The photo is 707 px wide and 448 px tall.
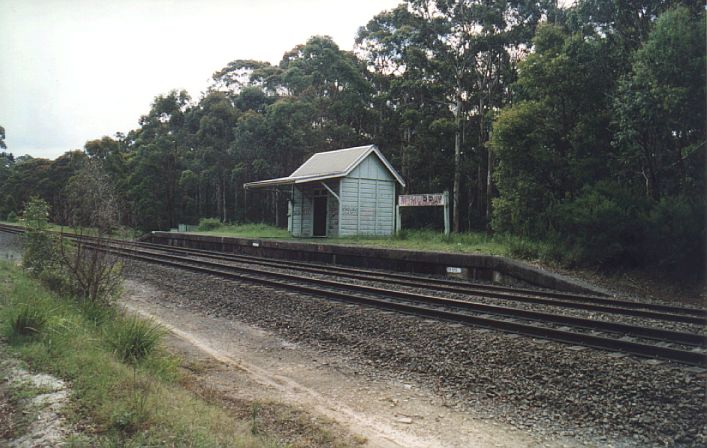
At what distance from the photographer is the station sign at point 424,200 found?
18.3 metres

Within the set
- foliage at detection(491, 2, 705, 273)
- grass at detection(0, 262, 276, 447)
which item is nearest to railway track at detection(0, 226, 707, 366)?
grass at detection(0, 262, 276, 447)

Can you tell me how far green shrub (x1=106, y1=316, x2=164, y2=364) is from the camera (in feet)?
16.7

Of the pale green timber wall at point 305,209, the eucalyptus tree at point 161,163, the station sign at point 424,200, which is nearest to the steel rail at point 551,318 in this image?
the station sign at point 424,200

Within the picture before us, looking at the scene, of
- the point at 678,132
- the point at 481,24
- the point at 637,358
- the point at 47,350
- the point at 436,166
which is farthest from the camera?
the point at 436,166

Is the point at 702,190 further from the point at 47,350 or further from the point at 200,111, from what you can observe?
the point at 200,111

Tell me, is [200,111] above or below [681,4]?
above

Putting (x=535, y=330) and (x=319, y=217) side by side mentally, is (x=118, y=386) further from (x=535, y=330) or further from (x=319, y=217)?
(x=319, y=217)

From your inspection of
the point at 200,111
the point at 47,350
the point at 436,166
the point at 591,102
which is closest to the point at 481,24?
the point at 436,166

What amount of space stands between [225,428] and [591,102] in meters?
16.8

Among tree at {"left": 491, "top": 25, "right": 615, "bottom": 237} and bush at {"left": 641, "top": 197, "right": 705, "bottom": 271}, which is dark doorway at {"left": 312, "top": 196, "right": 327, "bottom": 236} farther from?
bush at {"left": 641, "top": 197, "right": 705, "bottom": 271}

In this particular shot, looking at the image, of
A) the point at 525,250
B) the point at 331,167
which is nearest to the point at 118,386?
the point at 525,250

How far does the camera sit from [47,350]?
4.65 metres

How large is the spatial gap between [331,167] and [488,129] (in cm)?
1292

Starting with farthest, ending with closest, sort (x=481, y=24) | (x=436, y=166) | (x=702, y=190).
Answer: (x=436, y=166) → (x=481, y=24) → (x=702, y=190)
